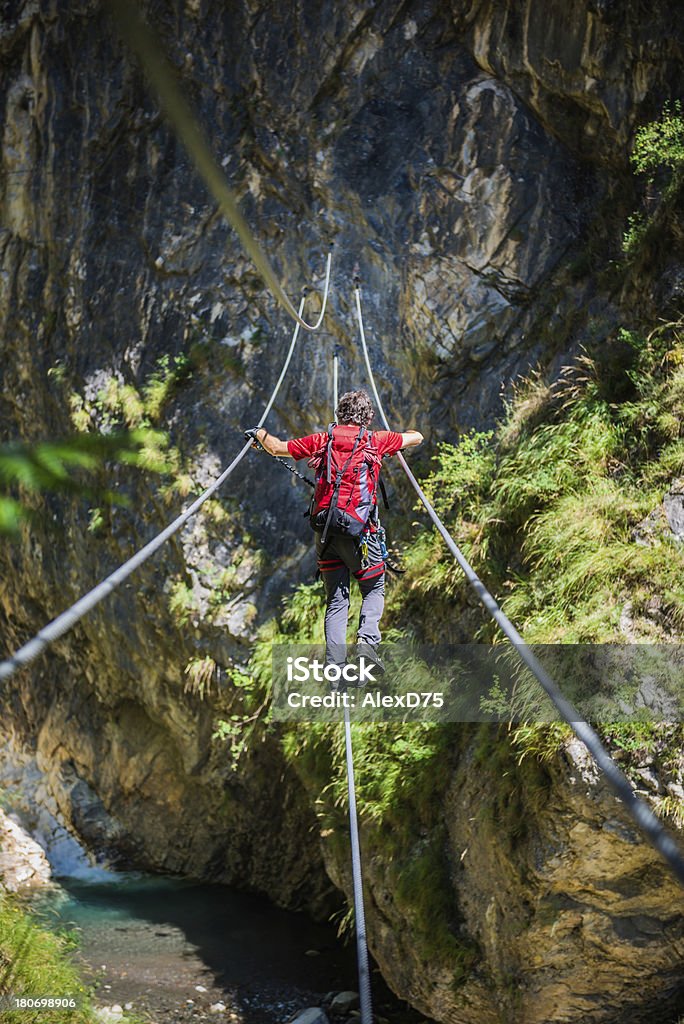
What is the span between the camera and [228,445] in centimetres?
920

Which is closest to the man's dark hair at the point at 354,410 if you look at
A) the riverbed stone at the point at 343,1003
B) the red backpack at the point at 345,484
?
the red backpack at the point at 345,484

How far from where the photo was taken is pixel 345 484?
4.84 meters

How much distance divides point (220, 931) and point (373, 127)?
8487 millimetres

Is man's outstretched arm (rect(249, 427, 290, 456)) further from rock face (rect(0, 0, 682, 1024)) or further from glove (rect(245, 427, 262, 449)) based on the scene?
rock face (rect(0, 0, 682, 1024))

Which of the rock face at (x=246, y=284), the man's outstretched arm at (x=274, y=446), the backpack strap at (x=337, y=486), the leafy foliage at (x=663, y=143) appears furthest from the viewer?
the rock face at (x=246, y=284)

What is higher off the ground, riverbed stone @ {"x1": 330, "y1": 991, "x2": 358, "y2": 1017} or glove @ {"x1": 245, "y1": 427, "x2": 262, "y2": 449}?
glove @ {"x1": 245, "y1": 427, "x2": 262, "y2": 449}

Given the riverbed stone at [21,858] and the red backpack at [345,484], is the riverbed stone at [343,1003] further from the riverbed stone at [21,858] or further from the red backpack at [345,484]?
the red backpack at [345,484]

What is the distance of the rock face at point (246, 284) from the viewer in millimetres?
8031

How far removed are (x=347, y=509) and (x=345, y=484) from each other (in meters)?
0.15

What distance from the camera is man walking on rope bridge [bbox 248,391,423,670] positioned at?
4824 mm

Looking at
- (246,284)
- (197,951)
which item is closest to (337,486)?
(246,284)

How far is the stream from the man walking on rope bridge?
145 inches

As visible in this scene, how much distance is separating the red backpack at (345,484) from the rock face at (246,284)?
300 centimetres

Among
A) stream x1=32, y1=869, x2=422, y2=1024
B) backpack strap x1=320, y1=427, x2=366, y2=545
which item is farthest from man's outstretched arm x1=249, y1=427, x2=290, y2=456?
stream x1=32, y1=869, x2=422, y2=1024
